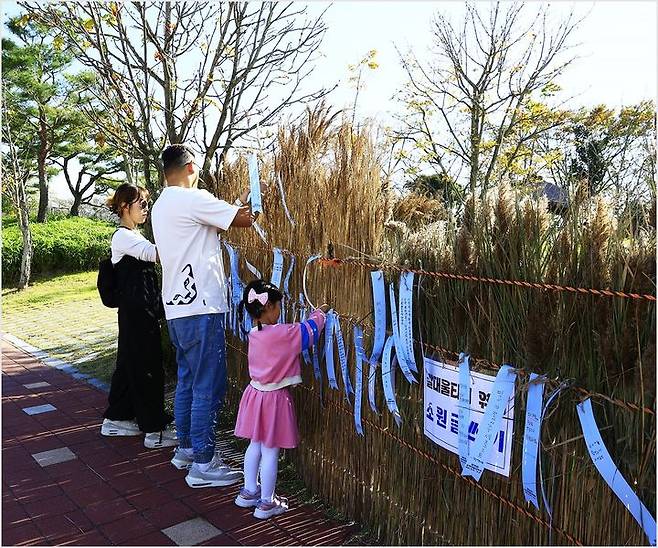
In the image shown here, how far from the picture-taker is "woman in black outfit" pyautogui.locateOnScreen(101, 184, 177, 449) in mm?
3863

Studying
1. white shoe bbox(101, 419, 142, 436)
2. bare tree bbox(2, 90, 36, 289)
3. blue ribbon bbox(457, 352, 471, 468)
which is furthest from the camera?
Answer: bare tree bbox(2, 90, 36, 289)

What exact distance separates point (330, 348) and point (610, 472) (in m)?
1.50

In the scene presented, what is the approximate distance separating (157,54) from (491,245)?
4190 mm

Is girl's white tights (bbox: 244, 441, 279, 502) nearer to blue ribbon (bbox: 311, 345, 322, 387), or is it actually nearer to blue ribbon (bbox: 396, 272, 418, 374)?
blue ribbon (bbox: 311, 345, 322, 387)

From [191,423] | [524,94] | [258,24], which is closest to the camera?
[191,423]

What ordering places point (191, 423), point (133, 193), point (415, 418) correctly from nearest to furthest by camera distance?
point (415, 418) < point (191, 423) < point (133, 193)

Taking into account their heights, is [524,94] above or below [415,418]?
above

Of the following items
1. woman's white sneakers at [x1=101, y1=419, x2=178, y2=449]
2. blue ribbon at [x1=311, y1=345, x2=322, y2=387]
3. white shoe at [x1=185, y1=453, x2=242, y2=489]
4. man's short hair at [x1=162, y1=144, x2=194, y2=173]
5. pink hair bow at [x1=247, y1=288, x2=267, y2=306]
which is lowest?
white shoe at [x1=185, y1=453, x2=242, y2=489]

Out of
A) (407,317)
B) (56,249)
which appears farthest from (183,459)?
(56,249)

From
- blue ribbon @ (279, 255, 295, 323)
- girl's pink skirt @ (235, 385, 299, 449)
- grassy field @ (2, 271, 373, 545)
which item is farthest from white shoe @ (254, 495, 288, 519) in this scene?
blue ribbon @ (279, 255, 295, 323)

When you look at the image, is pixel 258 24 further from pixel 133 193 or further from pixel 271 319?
pixel 271 319

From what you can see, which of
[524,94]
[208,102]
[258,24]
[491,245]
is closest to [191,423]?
[491,245]

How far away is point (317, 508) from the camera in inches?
121

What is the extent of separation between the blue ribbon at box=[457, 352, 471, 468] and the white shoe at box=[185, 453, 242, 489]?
1570 mm
